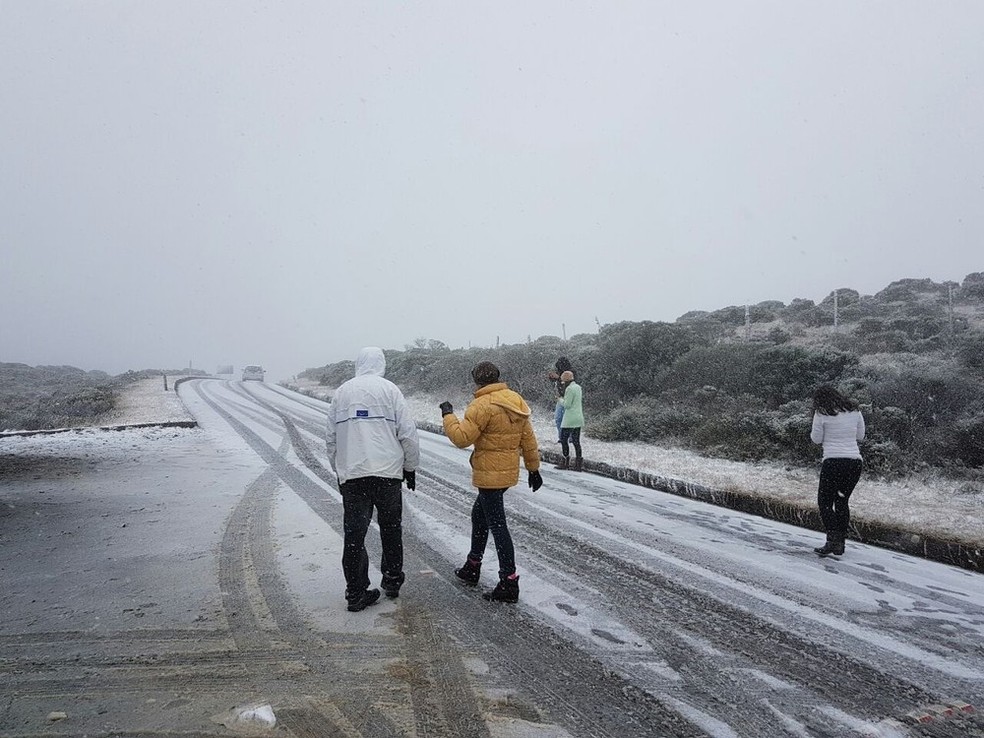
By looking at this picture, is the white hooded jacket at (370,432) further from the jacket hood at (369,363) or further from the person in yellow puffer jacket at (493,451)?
the person in yellow puffer jacket at (493,451)

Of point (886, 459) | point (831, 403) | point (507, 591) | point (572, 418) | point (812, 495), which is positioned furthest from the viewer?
point (572, 418)

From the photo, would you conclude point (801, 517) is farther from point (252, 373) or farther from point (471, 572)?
point (252, 373)

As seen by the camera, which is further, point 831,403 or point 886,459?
point 886,459

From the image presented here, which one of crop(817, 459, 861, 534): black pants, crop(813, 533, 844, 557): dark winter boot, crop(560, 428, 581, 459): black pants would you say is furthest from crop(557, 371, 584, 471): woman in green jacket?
crop(813, 533, 844, 557): dark winter boot

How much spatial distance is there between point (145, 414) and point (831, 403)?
19.6 metres

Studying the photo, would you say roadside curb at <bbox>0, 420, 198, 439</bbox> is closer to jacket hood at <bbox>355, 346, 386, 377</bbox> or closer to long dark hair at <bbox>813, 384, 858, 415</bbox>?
jacket hood at <bbox>355, 346, 386, 377</bbox>

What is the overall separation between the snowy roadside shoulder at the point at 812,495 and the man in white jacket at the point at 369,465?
4930 millimetres

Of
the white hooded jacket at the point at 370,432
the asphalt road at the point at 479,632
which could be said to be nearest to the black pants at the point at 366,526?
the white hooded jacket at the point at 370,432

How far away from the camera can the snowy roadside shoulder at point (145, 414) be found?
13953mm

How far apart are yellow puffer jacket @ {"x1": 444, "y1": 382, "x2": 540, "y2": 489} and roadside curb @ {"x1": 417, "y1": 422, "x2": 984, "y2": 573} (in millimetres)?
4303

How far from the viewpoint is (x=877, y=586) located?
178 inches

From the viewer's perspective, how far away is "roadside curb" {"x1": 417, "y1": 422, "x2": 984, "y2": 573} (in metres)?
5.36

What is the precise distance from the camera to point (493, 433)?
4223 millimetres

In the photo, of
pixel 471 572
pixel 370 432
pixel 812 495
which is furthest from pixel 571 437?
pixel 370 432
